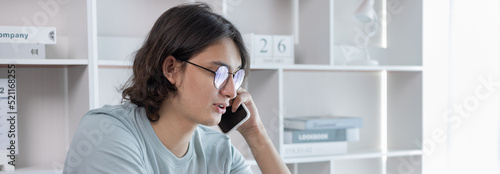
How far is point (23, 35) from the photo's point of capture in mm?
1824

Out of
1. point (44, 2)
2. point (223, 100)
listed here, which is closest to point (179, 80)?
point (223, 100)

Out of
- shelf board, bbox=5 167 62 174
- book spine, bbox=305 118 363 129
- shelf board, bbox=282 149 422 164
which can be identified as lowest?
shelf board, bbox=282 149 422 164

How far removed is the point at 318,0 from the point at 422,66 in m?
0.64

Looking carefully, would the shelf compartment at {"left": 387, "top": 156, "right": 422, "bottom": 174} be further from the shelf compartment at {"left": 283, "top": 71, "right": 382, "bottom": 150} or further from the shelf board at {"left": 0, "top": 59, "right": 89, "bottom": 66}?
the shelf board at {"left": 0, "top": 59, "right": 89, "bottom": 66}

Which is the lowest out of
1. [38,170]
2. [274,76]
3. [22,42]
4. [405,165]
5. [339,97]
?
[405,165]

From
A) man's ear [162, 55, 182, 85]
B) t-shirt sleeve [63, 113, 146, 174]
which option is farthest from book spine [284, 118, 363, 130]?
t-shirt sleeve [63, 113, 146, 174]

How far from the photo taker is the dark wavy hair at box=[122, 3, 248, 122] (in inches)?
52.5

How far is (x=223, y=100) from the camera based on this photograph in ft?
4.53

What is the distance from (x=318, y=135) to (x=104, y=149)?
1387 millimetres

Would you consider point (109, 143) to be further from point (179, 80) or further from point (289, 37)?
point (289, 37)

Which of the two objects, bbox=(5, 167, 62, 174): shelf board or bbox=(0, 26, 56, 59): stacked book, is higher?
bbox=(0, 26, 56, 59): stacked book

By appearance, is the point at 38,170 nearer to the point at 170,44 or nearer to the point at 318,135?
the point at 170,44

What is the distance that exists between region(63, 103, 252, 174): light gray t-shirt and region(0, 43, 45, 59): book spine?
2.13ft

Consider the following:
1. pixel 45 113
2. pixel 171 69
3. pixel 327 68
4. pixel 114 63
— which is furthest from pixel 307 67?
pixel 45 113
